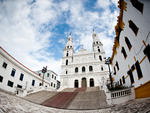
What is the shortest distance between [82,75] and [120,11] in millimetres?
21116

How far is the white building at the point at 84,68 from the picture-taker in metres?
26.5

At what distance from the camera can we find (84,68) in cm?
2919

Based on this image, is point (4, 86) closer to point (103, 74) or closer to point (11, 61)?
point (11, 61)

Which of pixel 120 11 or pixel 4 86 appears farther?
pixel 4 86

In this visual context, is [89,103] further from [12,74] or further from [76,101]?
[12,74]

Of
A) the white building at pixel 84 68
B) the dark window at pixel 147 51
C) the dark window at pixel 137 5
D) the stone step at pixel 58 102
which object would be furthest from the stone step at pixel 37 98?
the white building at pixel 84 68

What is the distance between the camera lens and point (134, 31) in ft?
26.5

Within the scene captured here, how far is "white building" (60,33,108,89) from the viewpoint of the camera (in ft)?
86.9

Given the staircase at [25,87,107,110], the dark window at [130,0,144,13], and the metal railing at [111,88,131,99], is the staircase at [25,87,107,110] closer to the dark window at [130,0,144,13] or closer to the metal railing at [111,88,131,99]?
the metal railing at [111,88,131,99]

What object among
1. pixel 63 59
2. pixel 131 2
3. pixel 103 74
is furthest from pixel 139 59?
pixel 63 59

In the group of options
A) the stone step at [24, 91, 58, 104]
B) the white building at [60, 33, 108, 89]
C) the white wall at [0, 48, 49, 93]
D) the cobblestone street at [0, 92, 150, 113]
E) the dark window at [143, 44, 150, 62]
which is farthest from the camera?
the white building at [60, 33, 108, 89]

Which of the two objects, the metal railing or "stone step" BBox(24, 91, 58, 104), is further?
"stone step" BBox(24, 91, 58, 104)

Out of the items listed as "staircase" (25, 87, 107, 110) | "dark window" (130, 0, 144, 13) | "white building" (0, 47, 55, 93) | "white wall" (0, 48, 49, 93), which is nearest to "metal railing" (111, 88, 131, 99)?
"staircase" (25, 87, 107, 110)

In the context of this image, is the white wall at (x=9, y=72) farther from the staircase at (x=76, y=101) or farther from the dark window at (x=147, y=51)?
the dark window at (x=147, y=51)
